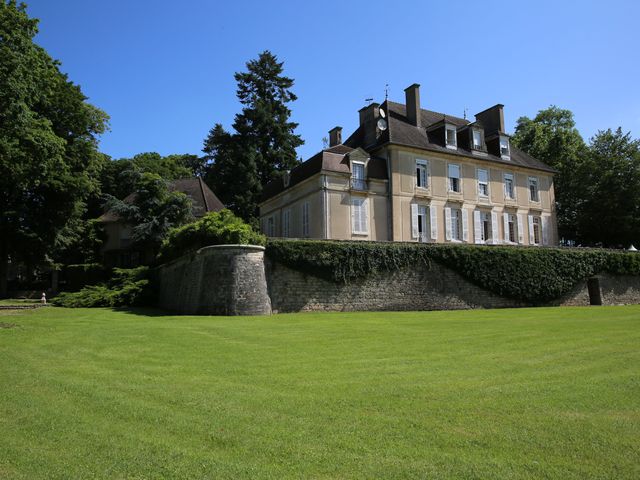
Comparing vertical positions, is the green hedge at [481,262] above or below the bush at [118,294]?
above

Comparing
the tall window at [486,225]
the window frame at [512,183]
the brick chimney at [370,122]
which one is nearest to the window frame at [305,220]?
the brick chimney at [370,122]

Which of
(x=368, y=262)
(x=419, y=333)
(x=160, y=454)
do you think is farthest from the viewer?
(x=368, y=262)

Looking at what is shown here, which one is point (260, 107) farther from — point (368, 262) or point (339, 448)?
point (339, 448)

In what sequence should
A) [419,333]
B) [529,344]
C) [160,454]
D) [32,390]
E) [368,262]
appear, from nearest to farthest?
[160,454] < [32,390] < [529,344] < [419,333] < [368,262]

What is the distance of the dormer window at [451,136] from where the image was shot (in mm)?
32969

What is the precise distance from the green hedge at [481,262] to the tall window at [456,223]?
4.09m

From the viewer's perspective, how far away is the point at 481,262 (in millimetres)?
27109

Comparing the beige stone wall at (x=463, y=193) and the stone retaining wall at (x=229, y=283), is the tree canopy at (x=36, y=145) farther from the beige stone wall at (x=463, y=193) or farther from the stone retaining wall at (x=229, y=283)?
the beige stone wall at (x=463, y=193)

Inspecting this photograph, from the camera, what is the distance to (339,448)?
4.94 metres

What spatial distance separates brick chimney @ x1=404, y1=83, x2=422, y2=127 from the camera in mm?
33781

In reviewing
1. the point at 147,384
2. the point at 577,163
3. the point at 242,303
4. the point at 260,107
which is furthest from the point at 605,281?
the point at 147,384

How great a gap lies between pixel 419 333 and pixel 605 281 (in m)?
23.8

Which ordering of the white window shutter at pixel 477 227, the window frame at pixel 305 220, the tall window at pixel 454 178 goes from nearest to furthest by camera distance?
the window frame at pixel 305 220, the tall window at pixel 454 178, the white window shutter at pixel 477 227

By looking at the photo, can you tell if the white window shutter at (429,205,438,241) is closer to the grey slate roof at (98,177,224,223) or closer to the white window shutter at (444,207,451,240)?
the white window shutter at (444,207,451,240)
